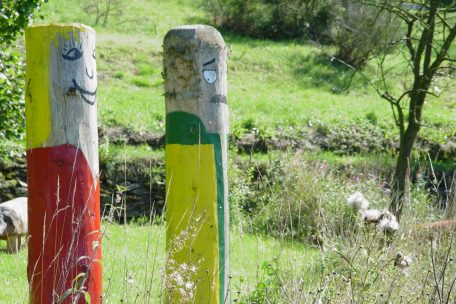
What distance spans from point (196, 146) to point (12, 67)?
4954 mm

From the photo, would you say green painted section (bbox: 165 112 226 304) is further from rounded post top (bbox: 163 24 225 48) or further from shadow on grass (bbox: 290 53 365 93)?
shadow on grass (bbox: 290 53 365 93)

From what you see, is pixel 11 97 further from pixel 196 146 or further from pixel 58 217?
pixel 58 217

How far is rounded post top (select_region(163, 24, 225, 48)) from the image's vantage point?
159 inches

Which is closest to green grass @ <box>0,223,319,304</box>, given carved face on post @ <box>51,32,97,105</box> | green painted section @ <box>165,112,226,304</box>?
green painted section @ <box>165,112,226,304</box>

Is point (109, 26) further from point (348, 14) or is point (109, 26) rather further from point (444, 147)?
point (444, 147)

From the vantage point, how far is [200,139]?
13.3 ft

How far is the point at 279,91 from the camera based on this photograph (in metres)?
16.9

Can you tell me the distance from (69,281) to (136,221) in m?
6.46

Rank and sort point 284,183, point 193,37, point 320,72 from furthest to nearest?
1. point 320,72
2. point 284,183
3. point 193,37

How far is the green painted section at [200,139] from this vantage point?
4.07 meters

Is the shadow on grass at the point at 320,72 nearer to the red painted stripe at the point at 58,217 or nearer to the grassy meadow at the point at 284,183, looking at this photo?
the grassy meadow at the point at 284,183

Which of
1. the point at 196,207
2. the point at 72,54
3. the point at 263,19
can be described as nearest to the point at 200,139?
the point at 196,207

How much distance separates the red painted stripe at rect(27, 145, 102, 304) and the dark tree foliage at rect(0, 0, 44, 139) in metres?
4.69

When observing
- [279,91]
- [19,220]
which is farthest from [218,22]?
[19,220]
